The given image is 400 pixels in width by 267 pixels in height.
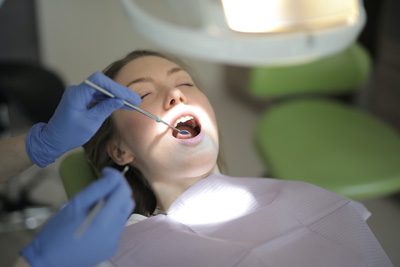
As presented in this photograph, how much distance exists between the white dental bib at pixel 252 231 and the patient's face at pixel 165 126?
0.06m

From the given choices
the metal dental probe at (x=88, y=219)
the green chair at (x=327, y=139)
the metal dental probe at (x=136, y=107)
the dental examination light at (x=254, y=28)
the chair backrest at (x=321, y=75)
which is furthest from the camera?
the chair backrest at (x=321, y=75)

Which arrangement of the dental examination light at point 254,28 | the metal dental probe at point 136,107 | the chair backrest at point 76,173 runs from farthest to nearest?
the chair backrest at point 76,173 → the dental examination light at point 254,28 → the metal dental probe at point 136,107

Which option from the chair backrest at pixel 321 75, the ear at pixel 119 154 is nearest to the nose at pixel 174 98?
the ear at pixel 119 154

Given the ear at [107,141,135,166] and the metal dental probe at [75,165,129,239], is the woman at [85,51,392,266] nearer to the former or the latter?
the ear at [107,141,135,166]

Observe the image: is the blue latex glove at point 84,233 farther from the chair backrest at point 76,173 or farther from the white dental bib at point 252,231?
the chair backrest at point 76,173

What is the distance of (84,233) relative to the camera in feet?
2.52

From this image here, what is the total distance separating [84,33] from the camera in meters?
2.96

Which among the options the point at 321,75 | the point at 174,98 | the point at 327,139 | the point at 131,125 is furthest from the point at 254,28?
the point at 321,75

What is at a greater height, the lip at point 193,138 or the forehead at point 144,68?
the forehead at point 144,68

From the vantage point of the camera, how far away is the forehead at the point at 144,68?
1.14m

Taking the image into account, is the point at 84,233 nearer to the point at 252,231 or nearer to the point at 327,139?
the point at 252,231

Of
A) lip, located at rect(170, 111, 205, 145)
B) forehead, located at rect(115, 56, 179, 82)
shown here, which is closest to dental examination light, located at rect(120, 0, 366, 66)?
forehead, located at rect(115, 56, 179, 82)

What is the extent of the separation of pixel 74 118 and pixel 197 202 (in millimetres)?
300

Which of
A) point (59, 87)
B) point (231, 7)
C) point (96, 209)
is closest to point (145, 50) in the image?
point (231, 7)
